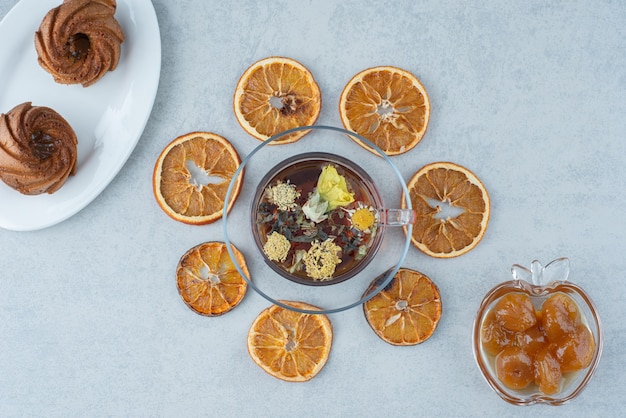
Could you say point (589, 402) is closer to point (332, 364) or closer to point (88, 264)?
point (332, 364)

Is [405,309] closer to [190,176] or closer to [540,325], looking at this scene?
[540,325]

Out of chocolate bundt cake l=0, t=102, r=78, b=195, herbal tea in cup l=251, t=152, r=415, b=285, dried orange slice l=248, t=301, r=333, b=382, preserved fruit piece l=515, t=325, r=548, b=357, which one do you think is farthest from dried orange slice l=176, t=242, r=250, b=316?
preserved fruit piece l=515, t=325, r=548, b=357

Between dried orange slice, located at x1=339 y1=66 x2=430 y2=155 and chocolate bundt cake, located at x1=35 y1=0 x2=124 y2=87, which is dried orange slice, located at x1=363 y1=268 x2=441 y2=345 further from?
chocolate bundt cake, located at x1=35 y1=0 x2=124 y2=87

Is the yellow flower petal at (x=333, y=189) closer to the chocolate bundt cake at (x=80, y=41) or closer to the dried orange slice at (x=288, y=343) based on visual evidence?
the dried orange slice at (x=288, y=343)

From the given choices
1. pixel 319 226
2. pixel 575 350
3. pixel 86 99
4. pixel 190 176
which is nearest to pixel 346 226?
pixel 319 226

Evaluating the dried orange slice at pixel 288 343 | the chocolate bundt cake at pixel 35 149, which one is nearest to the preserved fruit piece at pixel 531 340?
the dried orange slice at pixel 288 343
